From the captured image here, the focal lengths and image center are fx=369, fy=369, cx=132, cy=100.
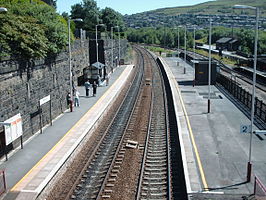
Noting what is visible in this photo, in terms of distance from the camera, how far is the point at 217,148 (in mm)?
18672

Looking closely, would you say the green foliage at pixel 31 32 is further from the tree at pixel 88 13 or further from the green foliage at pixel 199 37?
the green foliage at pixel 199 37

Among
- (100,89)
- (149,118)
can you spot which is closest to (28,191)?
(149,118)

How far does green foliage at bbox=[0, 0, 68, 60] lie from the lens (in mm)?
19438

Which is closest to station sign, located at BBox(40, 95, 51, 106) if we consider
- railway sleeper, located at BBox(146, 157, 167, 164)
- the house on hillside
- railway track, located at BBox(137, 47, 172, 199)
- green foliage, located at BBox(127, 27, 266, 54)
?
railway track, located at BBox(137, 47, 172, 199)

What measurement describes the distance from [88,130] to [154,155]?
5.02m

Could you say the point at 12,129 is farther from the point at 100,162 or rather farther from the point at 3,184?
the point at 100,162

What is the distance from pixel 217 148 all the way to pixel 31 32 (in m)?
12.2

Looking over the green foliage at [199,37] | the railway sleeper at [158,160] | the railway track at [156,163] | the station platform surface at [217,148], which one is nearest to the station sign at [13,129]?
the railway track at [156,163]

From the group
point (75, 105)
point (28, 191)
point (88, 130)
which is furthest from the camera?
point (75, 105)

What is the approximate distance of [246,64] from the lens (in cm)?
6050

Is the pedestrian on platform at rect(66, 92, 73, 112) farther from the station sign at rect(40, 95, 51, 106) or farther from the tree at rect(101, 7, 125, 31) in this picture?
the tree at rect(101, 7, 125, 31)

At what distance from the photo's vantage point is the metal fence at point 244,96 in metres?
24.6

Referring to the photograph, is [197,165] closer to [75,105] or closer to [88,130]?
[88,130]

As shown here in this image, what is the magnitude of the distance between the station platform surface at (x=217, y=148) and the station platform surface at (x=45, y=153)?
18.7 ft
